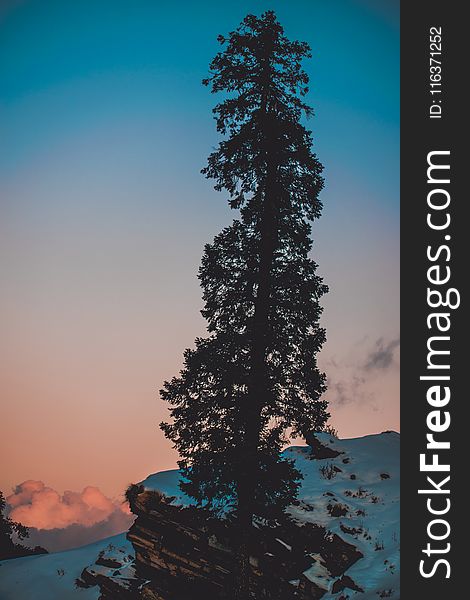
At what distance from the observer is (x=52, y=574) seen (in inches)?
890

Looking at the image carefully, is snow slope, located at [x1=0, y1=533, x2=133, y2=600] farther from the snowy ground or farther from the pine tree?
the pine tree

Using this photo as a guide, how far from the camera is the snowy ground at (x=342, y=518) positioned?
17.2m

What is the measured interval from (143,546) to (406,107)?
15.1 m

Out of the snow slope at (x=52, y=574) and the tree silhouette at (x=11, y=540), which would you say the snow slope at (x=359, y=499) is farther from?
the tree silhouette at (x=11, y=540)

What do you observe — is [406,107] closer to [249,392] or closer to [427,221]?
[427,221]

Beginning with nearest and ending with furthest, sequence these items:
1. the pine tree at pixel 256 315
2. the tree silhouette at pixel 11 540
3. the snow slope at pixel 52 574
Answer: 1. the pine tree at pixel 256 315
2. the snow slope at pixel 52 574
3. the tree silhouette at pixel 11 540

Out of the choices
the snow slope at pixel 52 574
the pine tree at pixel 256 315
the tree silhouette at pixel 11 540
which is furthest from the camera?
the tree silhouette at pixel 11 540

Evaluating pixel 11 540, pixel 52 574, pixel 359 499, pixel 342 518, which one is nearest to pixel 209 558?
pixel 342 518

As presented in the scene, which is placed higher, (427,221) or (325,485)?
(427,221)

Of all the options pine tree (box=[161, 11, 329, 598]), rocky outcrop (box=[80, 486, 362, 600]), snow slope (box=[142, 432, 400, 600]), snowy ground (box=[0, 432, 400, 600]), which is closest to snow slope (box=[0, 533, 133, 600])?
snowy ground (box=[0, 432, 400, 600])

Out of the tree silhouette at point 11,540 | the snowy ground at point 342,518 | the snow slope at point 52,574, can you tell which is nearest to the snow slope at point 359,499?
the snowy ground at point 342,518

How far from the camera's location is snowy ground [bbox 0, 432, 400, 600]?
56.3 feet

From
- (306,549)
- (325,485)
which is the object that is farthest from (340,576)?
(325,485)

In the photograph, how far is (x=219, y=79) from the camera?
16.2 meters
